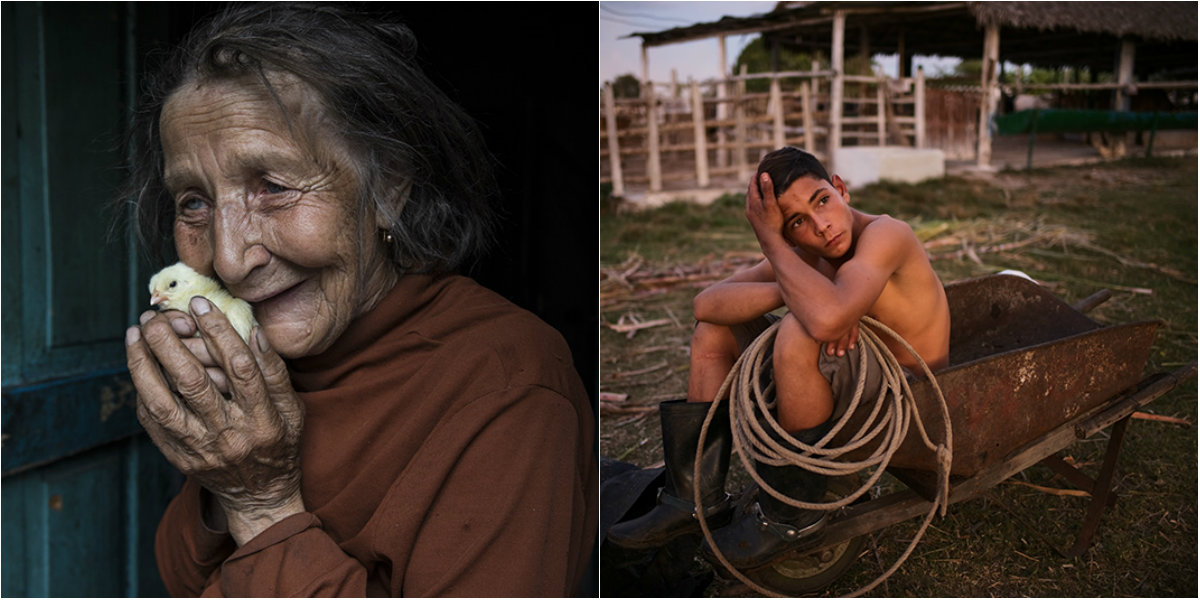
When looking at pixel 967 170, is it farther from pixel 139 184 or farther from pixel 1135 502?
pixel 139 184

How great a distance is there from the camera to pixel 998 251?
10.8ft

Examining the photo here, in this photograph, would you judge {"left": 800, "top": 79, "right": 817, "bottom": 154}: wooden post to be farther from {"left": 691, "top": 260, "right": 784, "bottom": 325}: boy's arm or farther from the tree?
{"left": 691, "top": 260, "right": 784, "bottom": 325}: boy's arm

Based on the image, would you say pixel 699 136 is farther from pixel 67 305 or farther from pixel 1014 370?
pixel 67 305

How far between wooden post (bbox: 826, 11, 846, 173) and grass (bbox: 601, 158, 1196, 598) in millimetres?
781

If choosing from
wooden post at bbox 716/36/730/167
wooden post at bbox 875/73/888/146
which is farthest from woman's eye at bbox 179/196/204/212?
wooden post at bbox 875/73/888/146

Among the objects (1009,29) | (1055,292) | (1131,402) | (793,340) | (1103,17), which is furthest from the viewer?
(1009,29)

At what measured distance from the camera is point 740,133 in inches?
194

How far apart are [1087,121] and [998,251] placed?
4.60ft

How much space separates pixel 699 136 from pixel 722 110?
117 cm

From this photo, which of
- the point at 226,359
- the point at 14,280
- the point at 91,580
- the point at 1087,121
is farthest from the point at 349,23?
the point at 1087,121


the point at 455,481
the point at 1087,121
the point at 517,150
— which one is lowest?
the point at 455,481

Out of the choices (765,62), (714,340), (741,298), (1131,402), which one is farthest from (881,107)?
(741,298)

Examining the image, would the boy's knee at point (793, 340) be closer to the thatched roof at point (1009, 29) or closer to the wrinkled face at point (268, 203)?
the wrinkled face at point (268, 203)

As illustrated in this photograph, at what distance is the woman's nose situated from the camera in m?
1.57
